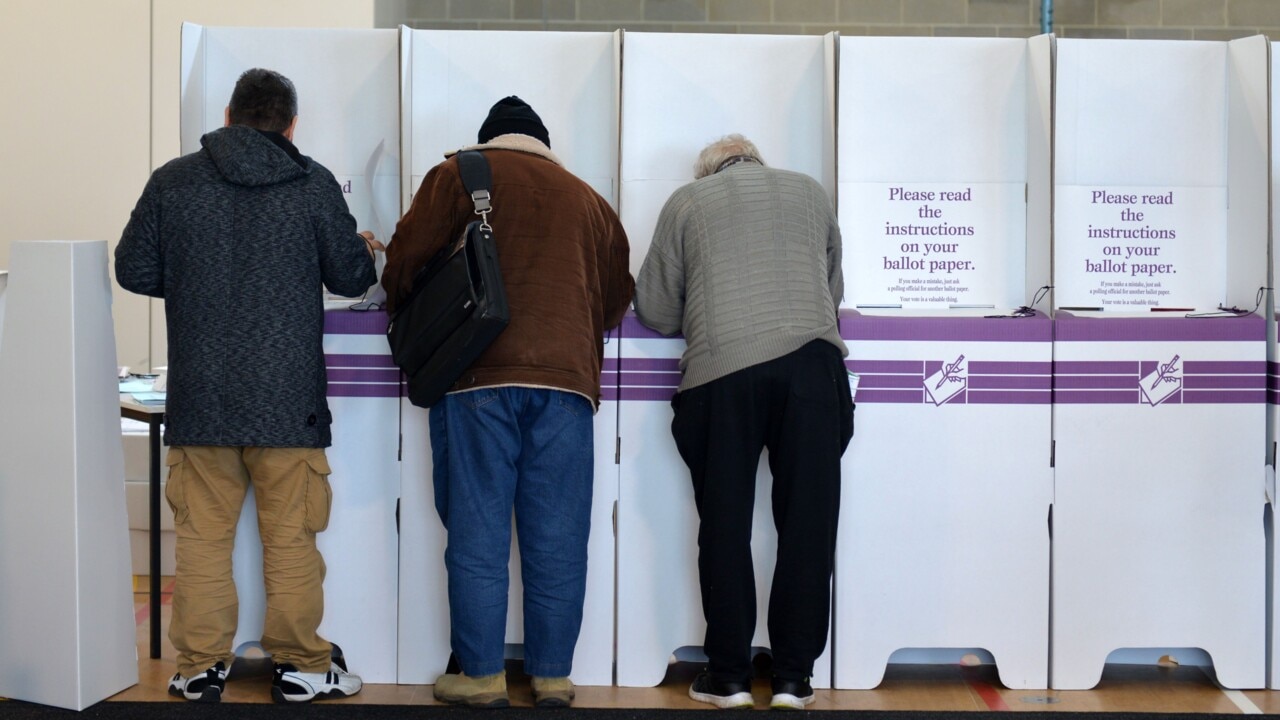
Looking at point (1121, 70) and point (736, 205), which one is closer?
point (736, 205)

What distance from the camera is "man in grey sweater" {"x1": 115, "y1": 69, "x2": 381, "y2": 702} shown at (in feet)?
8.59

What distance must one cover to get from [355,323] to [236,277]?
36 cm

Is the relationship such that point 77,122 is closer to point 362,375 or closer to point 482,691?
point 362,375

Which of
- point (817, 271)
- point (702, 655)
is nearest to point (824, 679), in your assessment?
point (702, 655)

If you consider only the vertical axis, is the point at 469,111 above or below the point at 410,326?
above

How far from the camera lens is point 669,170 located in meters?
3.12

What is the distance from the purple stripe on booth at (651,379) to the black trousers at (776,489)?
0.45 ft

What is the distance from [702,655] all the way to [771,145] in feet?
4.42

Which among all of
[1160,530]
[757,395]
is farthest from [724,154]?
[1160,530]

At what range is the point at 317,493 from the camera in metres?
2.77

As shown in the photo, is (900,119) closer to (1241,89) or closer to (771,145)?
(771,145)

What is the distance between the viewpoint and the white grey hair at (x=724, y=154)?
2814 mm

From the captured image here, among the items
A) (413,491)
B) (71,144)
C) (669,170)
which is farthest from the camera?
(71,144)

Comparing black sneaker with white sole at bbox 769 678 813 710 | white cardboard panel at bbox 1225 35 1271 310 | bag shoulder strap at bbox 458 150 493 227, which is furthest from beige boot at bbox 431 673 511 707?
white cardboard panel at bbox 1225 35 1271 310
